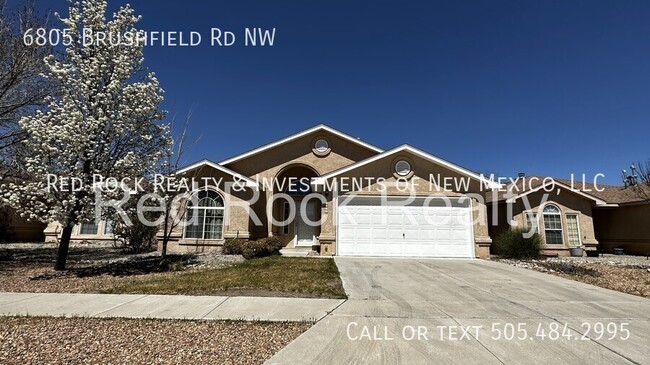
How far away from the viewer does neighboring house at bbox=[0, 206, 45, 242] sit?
1948 centimetres

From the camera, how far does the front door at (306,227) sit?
1884 centimetres

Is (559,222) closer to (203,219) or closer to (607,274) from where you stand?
(607,274)

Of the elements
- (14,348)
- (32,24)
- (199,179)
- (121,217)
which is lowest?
(14,348)

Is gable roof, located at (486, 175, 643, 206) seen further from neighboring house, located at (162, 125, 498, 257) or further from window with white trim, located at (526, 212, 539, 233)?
neighboring house, located at (162, 125, 498, 257)

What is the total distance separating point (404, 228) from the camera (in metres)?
15.0

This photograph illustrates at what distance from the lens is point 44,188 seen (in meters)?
9.52

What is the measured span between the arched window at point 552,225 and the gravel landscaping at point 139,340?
52.5 feet

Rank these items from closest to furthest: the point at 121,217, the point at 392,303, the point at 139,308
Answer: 1. the point at 139,308
2. the point at 392,303
3. the point at 121,217

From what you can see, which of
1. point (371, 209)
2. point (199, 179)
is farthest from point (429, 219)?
point (199, 179)

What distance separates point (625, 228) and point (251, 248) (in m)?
19.9

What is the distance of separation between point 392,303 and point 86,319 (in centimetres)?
539

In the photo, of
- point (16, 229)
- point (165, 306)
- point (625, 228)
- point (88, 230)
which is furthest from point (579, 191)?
point (16, 229)

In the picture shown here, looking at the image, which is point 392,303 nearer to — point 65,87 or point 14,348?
point 14,348

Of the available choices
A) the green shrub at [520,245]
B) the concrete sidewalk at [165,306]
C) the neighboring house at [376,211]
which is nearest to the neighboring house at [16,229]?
the neighboring house at [376,211]
